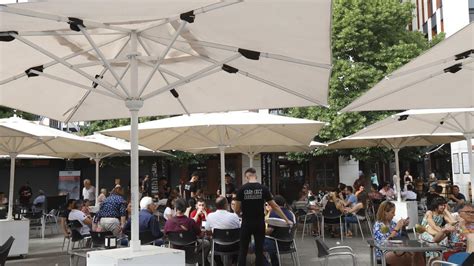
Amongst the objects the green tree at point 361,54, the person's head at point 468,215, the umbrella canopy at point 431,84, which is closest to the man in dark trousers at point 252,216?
the umbrella canopy at point 431,84

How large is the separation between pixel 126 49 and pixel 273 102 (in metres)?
2.48

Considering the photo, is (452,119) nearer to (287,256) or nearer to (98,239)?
(287,256)

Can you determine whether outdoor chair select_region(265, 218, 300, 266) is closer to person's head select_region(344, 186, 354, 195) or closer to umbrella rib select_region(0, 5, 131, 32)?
umbrella rib select_region(0, 5, 131, 32)

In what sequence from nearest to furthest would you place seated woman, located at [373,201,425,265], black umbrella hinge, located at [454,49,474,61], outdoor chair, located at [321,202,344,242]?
black umbrella hinge, located at [454,49,474,61] → seated woman, located at [373,201,425,265] → outdoor chair, located at [321,202,344,242]

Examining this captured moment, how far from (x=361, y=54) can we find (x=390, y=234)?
584 inches

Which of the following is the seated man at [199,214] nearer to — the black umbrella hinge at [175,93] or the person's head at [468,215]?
the black umbrella hinge at [175,93]

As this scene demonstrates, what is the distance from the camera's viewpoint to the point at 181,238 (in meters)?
7.07

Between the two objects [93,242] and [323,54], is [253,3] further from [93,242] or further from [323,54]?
[93,242]

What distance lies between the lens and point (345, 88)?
20.0 meters

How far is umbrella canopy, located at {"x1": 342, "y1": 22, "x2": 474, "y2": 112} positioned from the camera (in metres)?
5.21

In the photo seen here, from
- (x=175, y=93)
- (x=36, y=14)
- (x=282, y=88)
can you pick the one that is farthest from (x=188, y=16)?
(x=175, y=93)

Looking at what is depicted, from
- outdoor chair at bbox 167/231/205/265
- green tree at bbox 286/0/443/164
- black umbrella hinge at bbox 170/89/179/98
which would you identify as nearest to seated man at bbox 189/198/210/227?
outdoor chair at bbox 167/231/205/265

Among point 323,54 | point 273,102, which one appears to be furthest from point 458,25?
point 323,54

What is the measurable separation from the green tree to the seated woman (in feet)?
40.4
